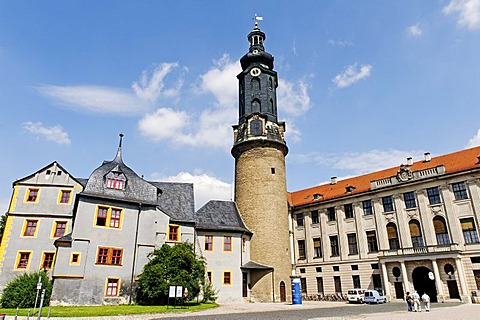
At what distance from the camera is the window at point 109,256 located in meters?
25.0

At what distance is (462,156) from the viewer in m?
35.3

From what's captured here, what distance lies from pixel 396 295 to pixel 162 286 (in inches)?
927

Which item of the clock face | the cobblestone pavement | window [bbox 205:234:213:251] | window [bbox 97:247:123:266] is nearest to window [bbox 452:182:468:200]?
the cobblestone pavement

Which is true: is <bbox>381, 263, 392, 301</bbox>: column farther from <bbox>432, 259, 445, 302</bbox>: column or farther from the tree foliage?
the tree foliage

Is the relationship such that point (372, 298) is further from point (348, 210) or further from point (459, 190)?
point (459, 190)

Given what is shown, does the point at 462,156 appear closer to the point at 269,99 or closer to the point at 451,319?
the point at 269,99

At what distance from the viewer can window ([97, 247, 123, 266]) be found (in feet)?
82.0

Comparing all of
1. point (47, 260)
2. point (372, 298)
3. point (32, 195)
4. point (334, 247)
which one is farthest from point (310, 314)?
point (32, 195)

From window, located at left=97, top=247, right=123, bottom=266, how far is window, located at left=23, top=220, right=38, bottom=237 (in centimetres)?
820

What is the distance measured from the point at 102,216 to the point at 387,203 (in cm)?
2877

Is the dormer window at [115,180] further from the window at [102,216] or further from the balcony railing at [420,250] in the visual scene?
the balcony railing at [420,250]

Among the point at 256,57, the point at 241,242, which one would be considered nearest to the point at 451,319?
the point at 241,242

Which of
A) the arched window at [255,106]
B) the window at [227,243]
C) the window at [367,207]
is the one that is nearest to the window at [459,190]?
the window at [367,207]

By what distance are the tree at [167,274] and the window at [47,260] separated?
28.6ft
